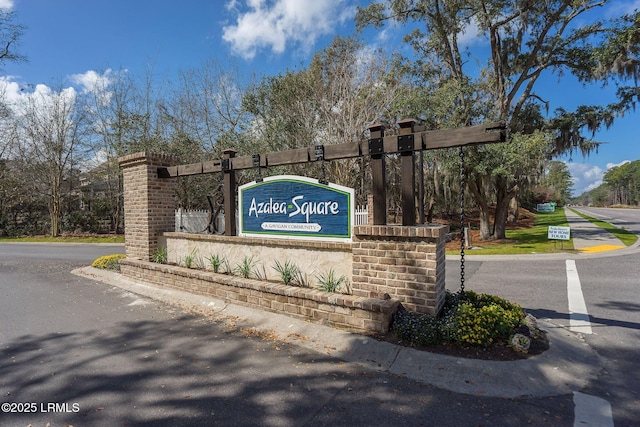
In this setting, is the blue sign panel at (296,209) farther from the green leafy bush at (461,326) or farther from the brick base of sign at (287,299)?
the green leafy bush at (461,326)

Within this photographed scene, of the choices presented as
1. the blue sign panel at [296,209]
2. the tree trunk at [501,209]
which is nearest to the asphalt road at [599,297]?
the blue sign panel at [296,209]

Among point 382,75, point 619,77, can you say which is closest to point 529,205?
point 619,77

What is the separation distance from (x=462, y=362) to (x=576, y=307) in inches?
159

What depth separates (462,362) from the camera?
3.46m

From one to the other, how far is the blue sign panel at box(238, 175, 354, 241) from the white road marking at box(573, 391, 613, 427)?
299 centimetres

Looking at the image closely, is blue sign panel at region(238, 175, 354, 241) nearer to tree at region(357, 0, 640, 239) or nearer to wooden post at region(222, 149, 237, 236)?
wooden post at region(222, 149, 237, 236)

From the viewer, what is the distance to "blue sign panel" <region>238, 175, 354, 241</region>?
16.0 ft

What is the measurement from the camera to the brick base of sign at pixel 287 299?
413 cm

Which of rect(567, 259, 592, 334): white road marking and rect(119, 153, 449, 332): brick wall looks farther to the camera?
rect(567, 259, 592, 334): white road marking

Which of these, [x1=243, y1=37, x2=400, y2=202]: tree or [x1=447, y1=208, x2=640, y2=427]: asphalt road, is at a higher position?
[x1=243, y1=37, x2=400, y2=202]: tree

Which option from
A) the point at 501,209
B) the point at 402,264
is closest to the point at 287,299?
→ the point at 402,264

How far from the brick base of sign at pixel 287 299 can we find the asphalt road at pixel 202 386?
0.64 metres

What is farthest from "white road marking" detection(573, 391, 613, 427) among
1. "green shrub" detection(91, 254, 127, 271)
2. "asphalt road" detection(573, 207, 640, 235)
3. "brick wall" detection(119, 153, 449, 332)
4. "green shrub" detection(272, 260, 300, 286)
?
"asphalt road" detection(573, 207, 640, 235)

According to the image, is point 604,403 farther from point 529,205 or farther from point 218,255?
point 529,205
